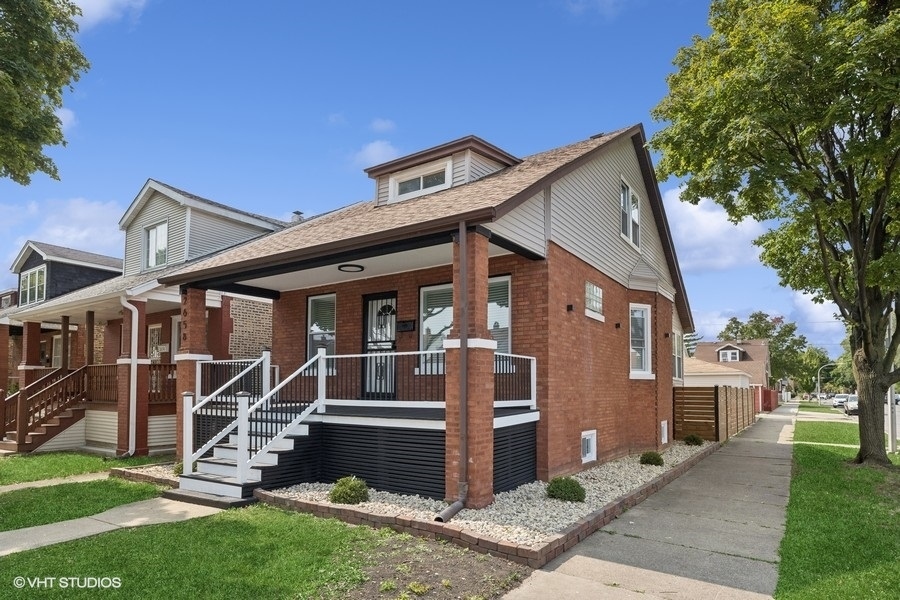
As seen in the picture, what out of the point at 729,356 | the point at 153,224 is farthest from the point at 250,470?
the point at 729,356

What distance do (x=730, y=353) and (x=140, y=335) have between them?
183ft

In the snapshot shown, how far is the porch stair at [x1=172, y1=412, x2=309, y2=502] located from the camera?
8324 mm

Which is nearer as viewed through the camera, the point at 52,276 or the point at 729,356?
the point at 52,276

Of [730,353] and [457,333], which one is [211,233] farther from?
[730,353]

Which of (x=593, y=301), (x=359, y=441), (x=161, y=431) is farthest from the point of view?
(x=161, y=431)

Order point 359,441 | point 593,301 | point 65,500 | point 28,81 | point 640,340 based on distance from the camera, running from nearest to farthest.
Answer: point 65,500 < point 359,441 < point 28,81 < point 593,301 < point 640,340

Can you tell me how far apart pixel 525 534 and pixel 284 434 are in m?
4.24

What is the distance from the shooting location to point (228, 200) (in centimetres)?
1952

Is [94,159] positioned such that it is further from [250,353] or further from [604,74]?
[604,74]

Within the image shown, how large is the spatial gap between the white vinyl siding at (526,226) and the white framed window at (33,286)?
20.7 meters

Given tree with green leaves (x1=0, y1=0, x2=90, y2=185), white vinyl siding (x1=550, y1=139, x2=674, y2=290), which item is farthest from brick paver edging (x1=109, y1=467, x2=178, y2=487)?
white vinyl siding (x1=550, y1=139, x2=674, y2=290)

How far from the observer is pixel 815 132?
11.2 meters

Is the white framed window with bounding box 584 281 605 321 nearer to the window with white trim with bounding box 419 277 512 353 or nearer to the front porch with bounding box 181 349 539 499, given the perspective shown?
the window with white trim with bounding box 419 277 512 353

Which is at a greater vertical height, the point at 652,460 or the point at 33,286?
the point at 33,286
